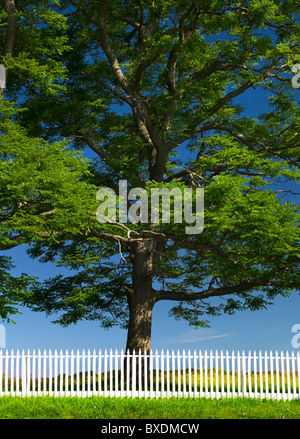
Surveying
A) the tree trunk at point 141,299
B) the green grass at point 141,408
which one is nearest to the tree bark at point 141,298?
the tree trunk at point 141,299

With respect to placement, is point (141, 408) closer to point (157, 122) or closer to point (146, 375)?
point (146, 375)

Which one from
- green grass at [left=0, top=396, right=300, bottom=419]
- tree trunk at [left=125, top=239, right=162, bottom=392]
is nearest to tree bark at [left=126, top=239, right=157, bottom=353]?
tree trunk at [left=125, top=239, right=162, bottom=392]

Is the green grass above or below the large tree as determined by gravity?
below

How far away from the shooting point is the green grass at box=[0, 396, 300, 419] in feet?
39.2

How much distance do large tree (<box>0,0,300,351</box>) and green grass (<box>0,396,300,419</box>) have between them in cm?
469

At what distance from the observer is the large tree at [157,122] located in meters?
17.7

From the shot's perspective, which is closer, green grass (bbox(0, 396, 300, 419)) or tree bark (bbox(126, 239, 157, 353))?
green grass (bbox(0, 396, 300, 419))

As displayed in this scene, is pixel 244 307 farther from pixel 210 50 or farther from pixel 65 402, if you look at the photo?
pixel 210 50

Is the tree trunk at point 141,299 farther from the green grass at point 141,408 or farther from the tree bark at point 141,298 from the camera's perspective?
the green grass at point 141,408

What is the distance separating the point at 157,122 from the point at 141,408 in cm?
1149

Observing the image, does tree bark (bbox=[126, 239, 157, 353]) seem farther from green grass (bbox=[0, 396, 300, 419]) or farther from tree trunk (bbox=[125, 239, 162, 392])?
green grass (bbox=[0, 396, 300, 419])

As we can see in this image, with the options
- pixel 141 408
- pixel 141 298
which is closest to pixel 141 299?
pixel 141 298

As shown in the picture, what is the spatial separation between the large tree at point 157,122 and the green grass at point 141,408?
469 centimetres

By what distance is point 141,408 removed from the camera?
40.8 ft
